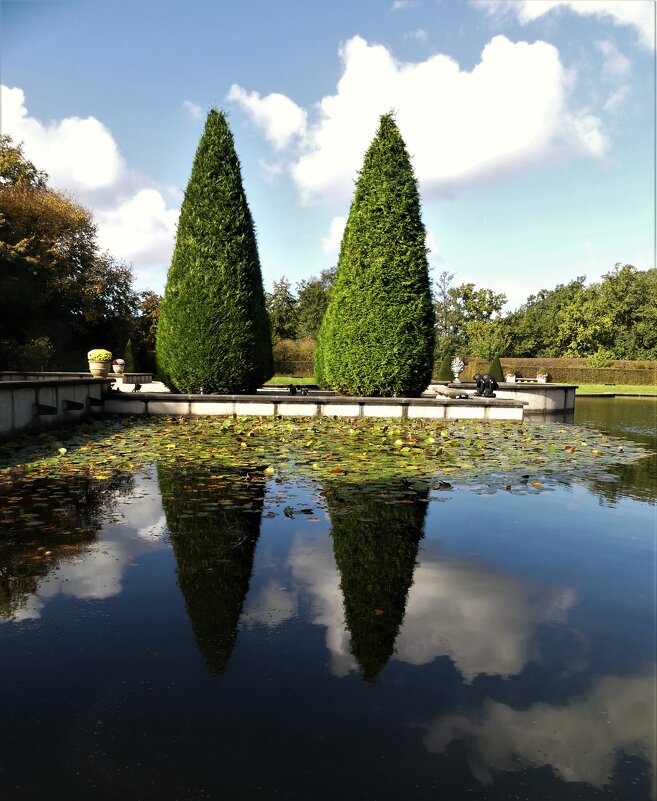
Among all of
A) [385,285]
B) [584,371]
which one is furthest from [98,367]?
[584,371]

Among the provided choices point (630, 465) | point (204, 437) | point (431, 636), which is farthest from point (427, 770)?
point (204, 437)

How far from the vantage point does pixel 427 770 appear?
1859 millimetres

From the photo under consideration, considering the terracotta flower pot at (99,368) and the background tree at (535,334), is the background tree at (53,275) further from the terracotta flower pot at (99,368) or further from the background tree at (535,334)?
the background tree at (535,334)

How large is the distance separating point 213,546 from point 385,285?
11465 millimetres

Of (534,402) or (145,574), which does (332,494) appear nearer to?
(145,574)

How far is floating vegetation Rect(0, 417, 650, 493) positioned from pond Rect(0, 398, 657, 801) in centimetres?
141

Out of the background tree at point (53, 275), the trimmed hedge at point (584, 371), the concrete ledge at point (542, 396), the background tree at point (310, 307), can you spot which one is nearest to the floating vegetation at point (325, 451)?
the concrete ledge at point (542, 396)

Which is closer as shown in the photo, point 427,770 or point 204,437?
→ point 427,770

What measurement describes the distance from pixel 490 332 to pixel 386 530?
53.9m

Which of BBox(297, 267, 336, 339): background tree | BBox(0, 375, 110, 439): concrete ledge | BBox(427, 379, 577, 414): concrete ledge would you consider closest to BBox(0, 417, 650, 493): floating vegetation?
BBox(0, 375, 110, 439): concrete ledge

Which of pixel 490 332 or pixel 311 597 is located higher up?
pixel 490 332

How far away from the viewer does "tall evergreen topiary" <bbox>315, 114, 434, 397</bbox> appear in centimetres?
1444

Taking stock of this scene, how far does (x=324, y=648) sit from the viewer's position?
2.65 meters

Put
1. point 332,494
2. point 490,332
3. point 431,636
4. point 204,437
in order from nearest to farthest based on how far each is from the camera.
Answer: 1. point 431,636
2. point 332,494
3. point 204,437
4. point 490,332
